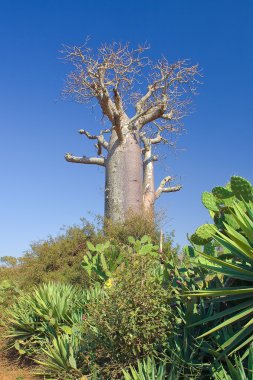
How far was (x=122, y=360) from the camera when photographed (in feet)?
15.1

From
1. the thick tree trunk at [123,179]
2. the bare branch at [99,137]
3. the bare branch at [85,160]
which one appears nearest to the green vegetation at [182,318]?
the thick tree trunk at [123,179]

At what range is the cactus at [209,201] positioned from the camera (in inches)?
208

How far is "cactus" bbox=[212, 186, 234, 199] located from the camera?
5.12 meters

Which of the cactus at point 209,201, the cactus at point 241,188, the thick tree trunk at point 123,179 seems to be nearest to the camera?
the cactus at point 241,188

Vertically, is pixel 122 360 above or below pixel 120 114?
below

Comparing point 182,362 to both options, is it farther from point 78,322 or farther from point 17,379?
point 17,379

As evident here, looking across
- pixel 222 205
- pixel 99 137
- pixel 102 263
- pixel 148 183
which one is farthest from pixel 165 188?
pixel 222 205

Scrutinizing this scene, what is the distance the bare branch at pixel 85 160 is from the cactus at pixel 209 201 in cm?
1116

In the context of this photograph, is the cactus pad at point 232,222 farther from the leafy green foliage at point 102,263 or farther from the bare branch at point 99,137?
the bare branch at point 99,137

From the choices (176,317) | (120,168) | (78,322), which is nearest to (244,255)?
(176,317)

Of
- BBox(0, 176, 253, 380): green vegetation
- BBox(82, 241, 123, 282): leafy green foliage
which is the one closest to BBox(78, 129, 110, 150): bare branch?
BBox(82, 241, 123, 282): leafy green foliage

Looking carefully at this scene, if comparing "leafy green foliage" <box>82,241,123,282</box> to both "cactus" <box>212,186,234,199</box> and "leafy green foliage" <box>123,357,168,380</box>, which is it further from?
"leafy green foliage" <box>123,357,168,380</box>

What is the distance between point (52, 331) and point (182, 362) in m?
3.04

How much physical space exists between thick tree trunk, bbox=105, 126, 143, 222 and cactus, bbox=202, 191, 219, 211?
328 inches
